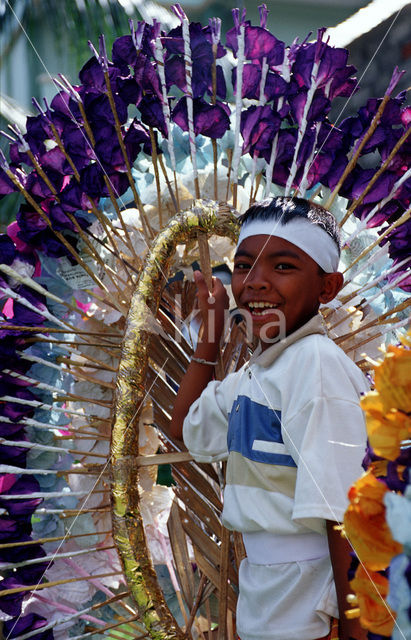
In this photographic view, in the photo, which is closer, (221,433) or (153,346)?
(221,433)

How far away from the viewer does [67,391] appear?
142 centimetres

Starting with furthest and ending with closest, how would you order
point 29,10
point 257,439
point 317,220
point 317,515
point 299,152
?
point 29,10 → point 299,152 → point 317,220 → point 257,439 → point 317,515

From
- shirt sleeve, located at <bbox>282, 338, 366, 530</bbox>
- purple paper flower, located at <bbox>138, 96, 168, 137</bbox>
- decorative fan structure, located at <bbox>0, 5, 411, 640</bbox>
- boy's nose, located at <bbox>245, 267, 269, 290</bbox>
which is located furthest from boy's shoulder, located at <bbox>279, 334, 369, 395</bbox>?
purple paper flower, located at <bbox>138, 96, 168, 137</bbox>

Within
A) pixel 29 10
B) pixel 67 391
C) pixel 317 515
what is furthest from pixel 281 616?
pixel 29 10

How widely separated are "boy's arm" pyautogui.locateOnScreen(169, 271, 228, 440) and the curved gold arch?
78mm

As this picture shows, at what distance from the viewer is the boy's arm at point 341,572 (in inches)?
32.4

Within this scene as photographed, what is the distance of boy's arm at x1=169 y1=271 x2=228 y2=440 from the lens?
124cm

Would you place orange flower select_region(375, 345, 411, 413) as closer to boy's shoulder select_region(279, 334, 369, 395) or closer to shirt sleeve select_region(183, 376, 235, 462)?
boy's shoulder select_region(279, 334, 369, 395)

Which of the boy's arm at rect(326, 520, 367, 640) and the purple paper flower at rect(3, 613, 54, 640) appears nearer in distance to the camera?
the boy's arm at rect(326, 520, 367, 640)

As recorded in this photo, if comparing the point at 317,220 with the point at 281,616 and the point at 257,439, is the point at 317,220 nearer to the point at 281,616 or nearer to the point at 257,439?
the point at 257,439

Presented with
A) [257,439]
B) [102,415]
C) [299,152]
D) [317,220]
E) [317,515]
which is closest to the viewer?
[317,515]

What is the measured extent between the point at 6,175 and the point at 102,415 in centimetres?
56

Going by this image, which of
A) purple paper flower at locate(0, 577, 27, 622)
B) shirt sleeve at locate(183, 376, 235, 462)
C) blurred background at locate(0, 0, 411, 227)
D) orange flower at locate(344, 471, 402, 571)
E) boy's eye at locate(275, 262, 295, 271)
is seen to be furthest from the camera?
blurred background at locate(0, 0, 411, 227)

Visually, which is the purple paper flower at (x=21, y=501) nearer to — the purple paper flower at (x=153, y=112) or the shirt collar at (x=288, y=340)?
the shirt collar at (x=288, y=340)
